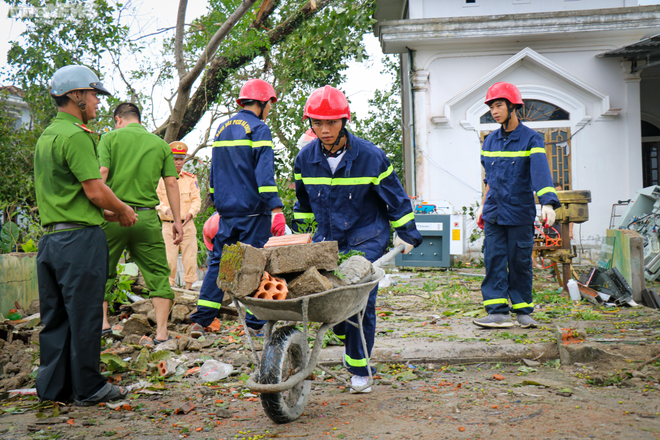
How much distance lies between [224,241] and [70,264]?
1.74m

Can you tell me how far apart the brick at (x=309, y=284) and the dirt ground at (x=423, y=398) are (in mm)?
739

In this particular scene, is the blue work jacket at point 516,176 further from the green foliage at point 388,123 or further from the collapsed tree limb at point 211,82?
the green foliage at point 388,123

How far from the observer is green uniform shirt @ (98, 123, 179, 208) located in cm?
433

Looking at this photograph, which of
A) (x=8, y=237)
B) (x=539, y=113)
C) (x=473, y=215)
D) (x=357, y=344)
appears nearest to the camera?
(x=357, y=344)

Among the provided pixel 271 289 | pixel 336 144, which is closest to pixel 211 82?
pixel 336 144

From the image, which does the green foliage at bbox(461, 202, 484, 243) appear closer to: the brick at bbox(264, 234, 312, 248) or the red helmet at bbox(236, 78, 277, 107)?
the red helmet at bbox(236, 78, 277, 107)

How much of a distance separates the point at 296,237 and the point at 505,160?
2.80 meters

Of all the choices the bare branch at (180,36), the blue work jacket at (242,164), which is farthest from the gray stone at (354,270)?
the bare branch at (180,36)

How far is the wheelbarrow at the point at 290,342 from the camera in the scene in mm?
2574

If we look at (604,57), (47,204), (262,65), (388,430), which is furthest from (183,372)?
(604,57)

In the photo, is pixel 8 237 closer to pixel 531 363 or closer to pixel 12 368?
pixel 12 368

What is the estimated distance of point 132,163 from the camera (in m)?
4.35

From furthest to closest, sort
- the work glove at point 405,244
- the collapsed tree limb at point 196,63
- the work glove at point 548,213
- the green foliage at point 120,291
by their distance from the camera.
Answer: the collapsed tree limb at point 196,63 < the green foliage at point 120,291 < the work glove at point 548,213 < the work glove at point 405,244

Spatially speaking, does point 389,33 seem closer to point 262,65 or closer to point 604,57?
point 262,65
